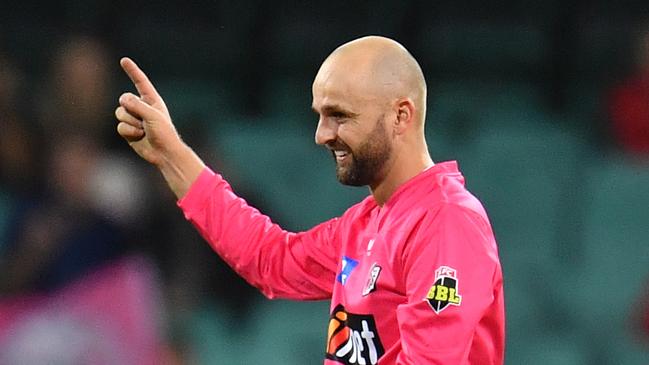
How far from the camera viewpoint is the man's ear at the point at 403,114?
2.26 m

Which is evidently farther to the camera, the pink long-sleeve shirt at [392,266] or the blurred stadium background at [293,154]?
the blurred stadium background at [293,154]

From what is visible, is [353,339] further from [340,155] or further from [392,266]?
[340,155]

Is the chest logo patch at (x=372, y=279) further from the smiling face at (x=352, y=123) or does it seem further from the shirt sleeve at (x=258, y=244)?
the shirt sleeve at (x=258, y=244)

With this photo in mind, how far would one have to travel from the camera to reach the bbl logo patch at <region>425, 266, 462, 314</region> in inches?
79.7

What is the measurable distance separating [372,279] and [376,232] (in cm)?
13

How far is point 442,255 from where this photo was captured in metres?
2.05

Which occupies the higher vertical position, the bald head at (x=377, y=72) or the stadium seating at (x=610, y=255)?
the stadium seating at (x=610, y=255)

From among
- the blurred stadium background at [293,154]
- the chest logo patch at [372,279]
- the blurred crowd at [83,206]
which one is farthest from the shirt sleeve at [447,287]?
the blurred stadium background at [293,154]

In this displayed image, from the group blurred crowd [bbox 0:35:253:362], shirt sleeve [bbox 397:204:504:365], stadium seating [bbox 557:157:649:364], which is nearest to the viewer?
shirt sleeve [bbox 397:204:504:365]

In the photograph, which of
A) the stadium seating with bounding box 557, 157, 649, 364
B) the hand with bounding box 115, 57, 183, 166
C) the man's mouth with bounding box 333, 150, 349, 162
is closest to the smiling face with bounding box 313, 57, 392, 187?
the man's mouth with bounding box 333, 150, 349, 162

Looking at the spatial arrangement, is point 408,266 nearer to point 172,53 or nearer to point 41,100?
point 41,100

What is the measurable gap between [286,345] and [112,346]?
1.05m

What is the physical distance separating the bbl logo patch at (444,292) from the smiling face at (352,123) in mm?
327

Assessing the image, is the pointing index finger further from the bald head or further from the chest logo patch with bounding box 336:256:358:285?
the chest logo patch with bounding box 336:256:358:285
